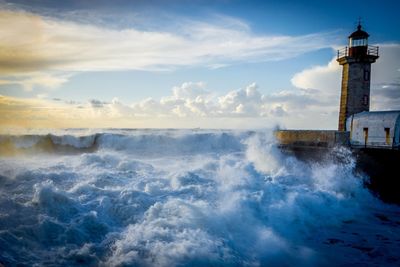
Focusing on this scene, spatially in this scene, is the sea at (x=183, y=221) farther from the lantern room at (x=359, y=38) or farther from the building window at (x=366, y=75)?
the lantern room at (x=359, y=38)

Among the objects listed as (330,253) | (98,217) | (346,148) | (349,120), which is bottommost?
(330,253)

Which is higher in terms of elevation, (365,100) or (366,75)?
(366,75)

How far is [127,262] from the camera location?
4359 mm

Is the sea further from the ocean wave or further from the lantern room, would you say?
the ocean wave

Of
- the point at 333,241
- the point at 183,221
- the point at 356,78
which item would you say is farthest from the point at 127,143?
the point at 333,241

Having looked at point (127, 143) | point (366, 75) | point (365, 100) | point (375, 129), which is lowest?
point (127, 143)

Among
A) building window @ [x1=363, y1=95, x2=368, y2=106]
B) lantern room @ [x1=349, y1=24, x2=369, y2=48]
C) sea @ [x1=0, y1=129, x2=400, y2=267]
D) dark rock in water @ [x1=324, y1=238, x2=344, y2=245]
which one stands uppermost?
lantern room @ [x1=349, y1=24, x2=369, y2=48]

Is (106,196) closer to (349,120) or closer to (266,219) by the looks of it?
(266,219)

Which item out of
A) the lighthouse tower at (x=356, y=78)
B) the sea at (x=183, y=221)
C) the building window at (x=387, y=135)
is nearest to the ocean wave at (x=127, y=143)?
the lighthouse tower at (x=356, y=78)

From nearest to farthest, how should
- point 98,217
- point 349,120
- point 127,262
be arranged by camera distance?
point 127,262 < point 98,217 < point 349,120

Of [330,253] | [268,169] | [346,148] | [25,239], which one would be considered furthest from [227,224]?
[346,148]

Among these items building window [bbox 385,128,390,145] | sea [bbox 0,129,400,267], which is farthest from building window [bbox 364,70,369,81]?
sea [bbox 0,129,400,267]

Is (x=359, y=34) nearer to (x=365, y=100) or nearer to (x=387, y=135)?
(x=365, y=100)

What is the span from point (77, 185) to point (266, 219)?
4545mm
